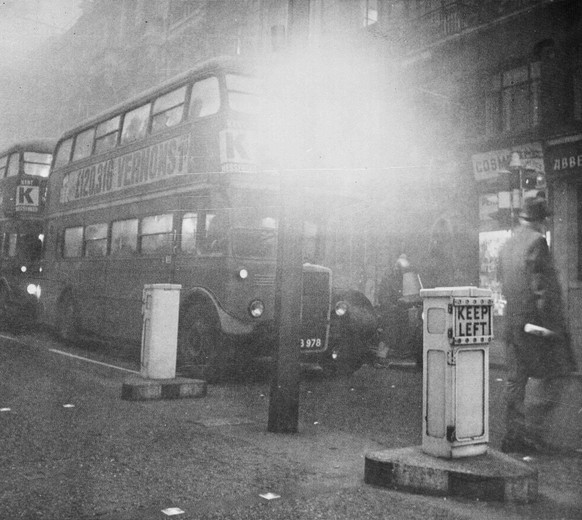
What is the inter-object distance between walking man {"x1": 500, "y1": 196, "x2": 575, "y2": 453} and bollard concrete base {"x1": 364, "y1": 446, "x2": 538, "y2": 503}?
84cm

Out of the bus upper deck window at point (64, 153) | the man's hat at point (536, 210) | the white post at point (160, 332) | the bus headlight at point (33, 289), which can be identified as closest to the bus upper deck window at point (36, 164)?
the bus upper deck window at point (64, 153)

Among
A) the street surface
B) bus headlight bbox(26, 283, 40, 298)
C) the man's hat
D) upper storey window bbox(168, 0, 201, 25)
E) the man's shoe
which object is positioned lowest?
the street surface

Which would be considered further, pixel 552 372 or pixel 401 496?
pixel 552 372

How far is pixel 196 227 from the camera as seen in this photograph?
359 inches

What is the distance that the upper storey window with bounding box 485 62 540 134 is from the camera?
1488cm

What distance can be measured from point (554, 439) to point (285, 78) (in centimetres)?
416

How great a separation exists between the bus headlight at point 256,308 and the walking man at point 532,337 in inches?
159

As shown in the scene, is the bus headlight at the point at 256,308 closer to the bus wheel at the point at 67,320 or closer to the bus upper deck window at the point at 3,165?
the bus wheel at the point at 67,320

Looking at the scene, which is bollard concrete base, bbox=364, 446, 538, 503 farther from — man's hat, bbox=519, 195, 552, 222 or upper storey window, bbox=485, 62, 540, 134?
upper storey window, bbox=485, 62, 540, 134

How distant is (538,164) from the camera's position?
14.2m

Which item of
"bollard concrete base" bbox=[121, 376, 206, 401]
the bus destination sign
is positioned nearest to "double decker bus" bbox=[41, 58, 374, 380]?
"bollard concrete base" bbox=[121, 376, 206, 401]

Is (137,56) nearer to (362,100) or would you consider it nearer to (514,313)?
(362,100)

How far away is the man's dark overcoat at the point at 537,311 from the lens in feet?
16.0

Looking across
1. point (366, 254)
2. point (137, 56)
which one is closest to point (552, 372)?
point (366, 254)
